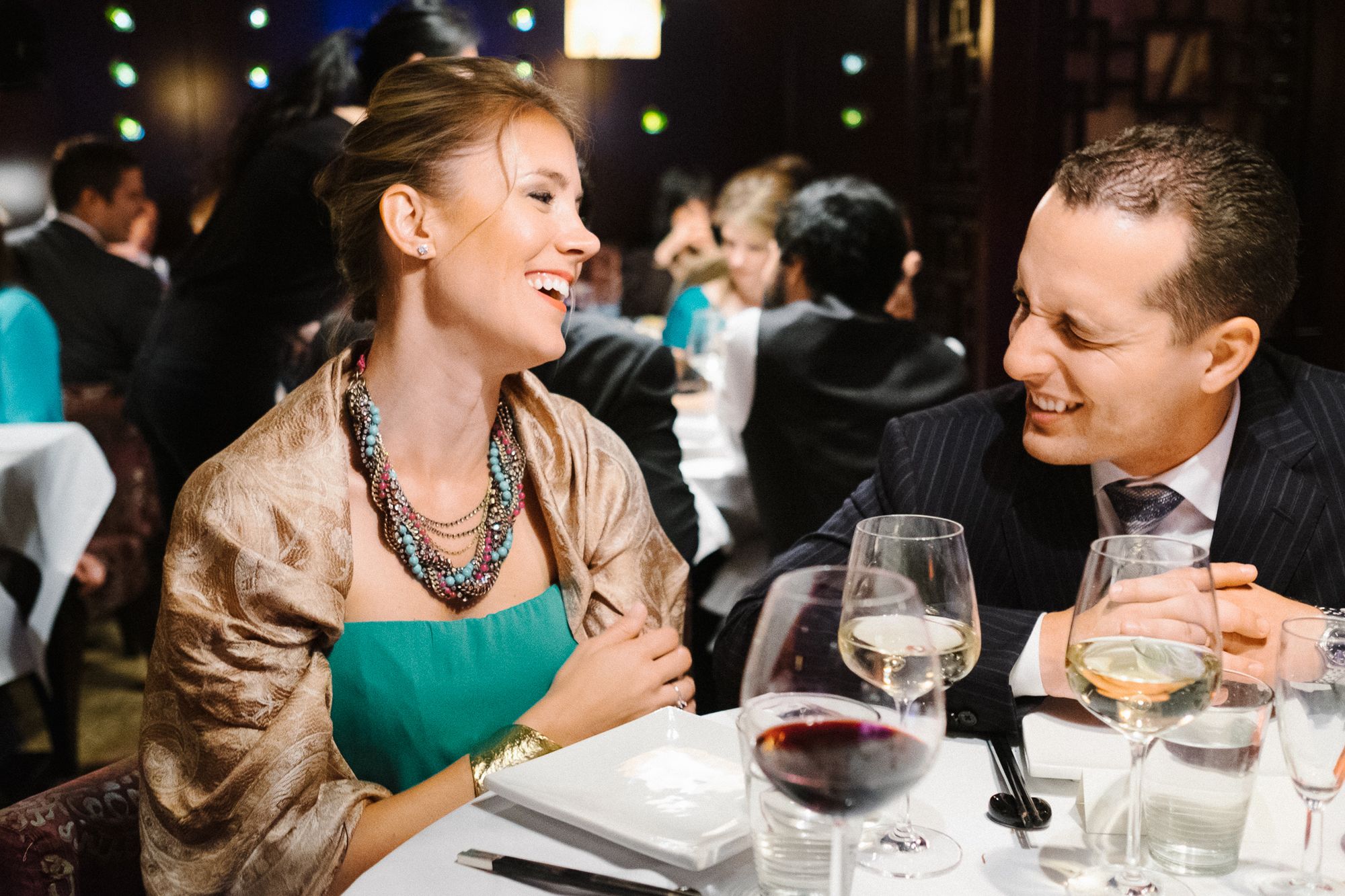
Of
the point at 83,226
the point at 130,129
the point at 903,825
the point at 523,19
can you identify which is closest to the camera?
the point at 903,825

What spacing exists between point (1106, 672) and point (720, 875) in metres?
0.38

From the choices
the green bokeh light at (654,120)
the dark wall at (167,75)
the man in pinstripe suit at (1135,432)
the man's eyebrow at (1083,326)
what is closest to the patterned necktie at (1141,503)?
the man in pinstripe suit at (1135,432)

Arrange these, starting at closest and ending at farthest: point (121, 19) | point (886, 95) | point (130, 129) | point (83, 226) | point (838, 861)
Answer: point (838, 861) < point (83, 226) < point (121, 19) < point (130, 129) < point (886, 95)

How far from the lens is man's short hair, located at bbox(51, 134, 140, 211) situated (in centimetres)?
554

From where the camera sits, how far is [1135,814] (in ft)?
3.33

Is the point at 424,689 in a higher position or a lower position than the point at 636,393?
lower

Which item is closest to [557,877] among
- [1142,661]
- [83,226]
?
[1142,661]

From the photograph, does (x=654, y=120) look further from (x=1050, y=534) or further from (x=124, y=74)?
(x=1050, y=534)

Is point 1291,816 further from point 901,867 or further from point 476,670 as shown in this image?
point 476,670

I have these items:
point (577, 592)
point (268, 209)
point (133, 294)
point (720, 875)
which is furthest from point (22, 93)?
point (720, 875)

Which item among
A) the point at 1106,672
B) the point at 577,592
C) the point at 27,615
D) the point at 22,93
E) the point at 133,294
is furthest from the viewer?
the point at 22,93

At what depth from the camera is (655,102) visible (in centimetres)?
879

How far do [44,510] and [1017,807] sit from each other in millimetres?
2719

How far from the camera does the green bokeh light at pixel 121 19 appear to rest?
296 inches
